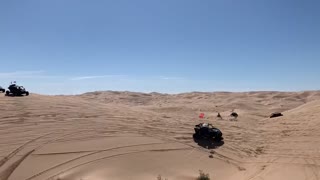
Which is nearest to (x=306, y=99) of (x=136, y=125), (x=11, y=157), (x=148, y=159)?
(x=136, y=125)

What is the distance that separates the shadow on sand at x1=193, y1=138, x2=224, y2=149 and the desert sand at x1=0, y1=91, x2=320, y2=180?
81 mm

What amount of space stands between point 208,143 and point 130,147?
5.12m

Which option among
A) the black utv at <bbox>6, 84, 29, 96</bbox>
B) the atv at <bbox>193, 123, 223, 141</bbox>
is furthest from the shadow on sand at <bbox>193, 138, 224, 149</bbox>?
the black utv at <bbox>6, 84, 29, 96</bbox>

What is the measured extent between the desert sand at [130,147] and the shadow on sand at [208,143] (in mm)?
81

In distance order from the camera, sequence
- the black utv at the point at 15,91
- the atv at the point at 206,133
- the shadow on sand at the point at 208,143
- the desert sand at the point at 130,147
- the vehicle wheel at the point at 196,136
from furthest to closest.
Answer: the black utv at the point at 15,91 < the vehicle wheel at the point at 196,136 < the atv at the point at 206,133 < the shadow on sand at the point at 208,143 < the desert sand at the point at 130,147

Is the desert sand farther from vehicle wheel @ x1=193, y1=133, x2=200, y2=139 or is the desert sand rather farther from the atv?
the atv

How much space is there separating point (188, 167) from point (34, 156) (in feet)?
22.5

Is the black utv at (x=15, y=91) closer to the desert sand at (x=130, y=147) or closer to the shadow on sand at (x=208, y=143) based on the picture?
the desert sand at (x=130, y=147)

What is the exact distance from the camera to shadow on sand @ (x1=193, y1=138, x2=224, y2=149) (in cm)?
2067

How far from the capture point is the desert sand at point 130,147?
1530cm

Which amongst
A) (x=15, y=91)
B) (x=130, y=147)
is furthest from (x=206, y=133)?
(x=15, y=91)

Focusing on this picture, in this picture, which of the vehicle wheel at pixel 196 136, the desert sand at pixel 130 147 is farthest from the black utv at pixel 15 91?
the vehicle wheel at pixel 196 136

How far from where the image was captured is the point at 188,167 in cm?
1714

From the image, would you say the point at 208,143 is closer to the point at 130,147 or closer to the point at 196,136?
the point at 196,136
